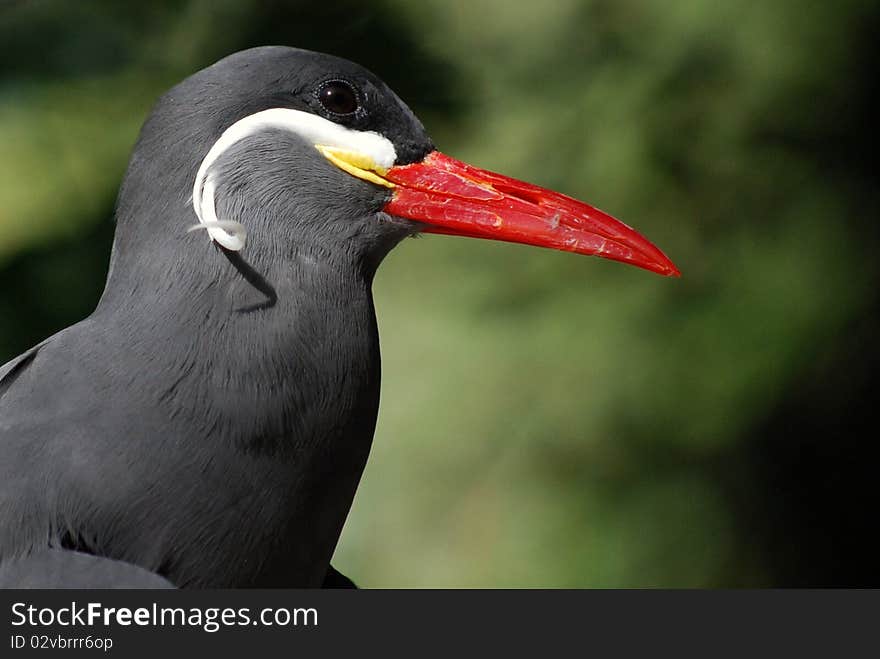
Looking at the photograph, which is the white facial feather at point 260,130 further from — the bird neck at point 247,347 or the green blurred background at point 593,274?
the green blurred background at point 593,274

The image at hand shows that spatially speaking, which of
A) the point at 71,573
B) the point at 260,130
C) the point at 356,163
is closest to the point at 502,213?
the point at 356,163

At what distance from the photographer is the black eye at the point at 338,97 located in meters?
1.73

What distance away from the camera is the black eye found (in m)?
1.73

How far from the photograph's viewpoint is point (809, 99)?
340cm

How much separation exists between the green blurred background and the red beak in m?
1.48

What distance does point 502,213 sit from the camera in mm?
1786

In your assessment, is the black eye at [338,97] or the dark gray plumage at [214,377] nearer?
the dark gray plumage at [214,377]

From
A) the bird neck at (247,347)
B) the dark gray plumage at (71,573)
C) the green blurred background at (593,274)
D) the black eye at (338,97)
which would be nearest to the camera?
the dark gray plumage at (71,573)

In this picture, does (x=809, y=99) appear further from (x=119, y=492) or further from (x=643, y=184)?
(x=119, y=492)

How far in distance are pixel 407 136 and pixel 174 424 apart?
2.01 ft

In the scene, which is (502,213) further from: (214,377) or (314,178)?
(214,377)

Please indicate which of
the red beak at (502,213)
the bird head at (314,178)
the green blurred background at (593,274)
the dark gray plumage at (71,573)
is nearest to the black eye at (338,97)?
the bird head at (314,178)

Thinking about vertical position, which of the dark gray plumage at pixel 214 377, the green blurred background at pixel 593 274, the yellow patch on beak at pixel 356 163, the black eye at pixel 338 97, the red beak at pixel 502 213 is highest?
the green blurred background at pixel 593 274

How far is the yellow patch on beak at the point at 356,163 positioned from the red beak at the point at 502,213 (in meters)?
0.02
